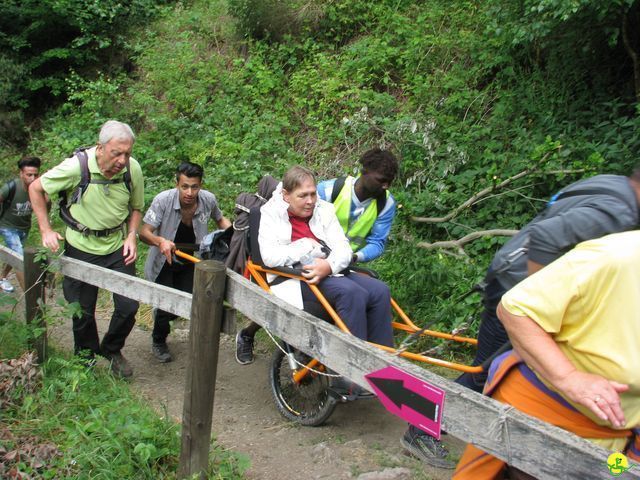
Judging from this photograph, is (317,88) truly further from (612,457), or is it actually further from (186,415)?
(612,457)

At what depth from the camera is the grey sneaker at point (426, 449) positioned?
143 inches

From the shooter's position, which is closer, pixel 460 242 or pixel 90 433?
pixel 90 433

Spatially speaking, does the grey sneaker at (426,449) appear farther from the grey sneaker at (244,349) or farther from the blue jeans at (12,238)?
the blue jeans at (12,238)

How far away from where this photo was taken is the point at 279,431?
420cm

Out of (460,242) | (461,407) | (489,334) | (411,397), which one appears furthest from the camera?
(460,242)

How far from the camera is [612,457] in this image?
173 centimetres

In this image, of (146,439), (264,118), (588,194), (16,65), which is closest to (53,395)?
(146,439)

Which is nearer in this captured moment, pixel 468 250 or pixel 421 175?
pixel 468 250

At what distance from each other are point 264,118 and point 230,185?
184 centimetres

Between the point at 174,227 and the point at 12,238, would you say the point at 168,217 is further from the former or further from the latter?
the point at 12,238

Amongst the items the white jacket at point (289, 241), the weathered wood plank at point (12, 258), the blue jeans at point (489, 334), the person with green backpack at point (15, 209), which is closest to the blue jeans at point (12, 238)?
the person with green backpack at point (15, 209)

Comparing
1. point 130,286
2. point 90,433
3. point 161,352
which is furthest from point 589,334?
point 161,352

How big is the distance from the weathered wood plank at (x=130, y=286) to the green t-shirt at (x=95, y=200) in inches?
8.7

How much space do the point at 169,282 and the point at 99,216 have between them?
96 centimetres
